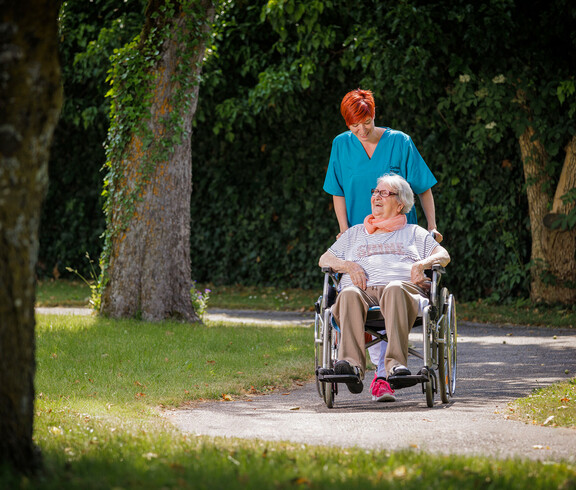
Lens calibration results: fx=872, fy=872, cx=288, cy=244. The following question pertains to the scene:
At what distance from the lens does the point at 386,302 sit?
17.2ft

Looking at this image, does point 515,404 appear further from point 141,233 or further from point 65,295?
point 65,295

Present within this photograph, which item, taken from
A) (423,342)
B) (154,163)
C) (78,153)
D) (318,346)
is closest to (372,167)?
(318,346)

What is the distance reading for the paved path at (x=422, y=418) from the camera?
416cm

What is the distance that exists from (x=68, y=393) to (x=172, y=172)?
403cm

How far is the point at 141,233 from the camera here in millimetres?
9172

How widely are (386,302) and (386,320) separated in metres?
0.11

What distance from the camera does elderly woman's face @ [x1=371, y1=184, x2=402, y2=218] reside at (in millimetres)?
5707

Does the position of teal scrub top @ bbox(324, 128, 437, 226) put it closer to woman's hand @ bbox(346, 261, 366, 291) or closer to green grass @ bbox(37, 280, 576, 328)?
woman's hand @ bbox(346, 261, 366, 291)

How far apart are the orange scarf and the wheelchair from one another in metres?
0.40

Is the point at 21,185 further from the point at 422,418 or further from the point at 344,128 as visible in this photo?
the point at 344,128

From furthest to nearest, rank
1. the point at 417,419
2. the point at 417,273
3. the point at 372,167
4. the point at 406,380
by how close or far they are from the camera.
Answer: the point at 372,167, the point at 417,273, the point at 406,380, the point at 417,419

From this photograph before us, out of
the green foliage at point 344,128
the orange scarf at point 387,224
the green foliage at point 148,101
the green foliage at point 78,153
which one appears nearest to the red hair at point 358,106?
the orange scarf at point 387,224

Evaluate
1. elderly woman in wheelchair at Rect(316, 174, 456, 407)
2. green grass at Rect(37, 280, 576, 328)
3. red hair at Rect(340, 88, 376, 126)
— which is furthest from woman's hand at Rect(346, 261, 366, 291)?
green grass at Rect(37, 280, 576, 328)

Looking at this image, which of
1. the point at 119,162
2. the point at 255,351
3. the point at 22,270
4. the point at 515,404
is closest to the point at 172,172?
the point at 119,162
